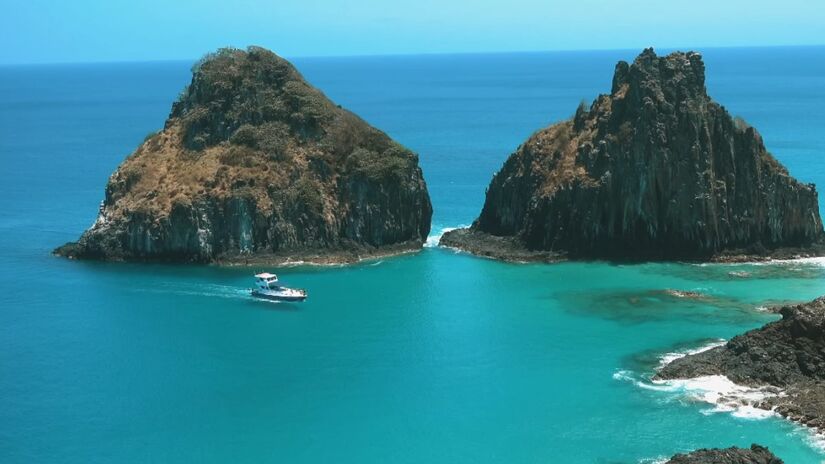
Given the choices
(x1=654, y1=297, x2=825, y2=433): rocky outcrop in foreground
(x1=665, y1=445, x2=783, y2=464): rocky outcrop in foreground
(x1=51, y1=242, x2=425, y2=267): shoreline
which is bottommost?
(x1=665, y1=445, x2=783, y2=464): rocky outcrop in foreground

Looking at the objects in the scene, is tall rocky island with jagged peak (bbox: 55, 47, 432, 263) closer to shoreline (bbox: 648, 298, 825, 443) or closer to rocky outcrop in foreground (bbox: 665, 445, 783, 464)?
shoreline (bbox: 648, 298, 825, 443)

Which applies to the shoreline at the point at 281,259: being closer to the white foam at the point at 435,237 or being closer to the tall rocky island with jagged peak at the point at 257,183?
the tall rocky island with jagged peak at the point at 257,183

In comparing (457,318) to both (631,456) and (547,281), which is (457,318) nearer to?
(547,281)

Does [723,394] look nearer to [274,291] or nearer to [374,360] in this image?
[374,360]

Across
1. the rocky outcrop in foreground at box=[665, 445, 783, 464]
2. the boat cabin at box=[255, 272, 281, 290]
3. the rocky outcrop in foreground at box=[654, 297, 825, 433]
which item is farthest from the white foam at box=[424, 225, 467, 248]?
the rocky outcrop in foreground at box=[665, 445, 783, 464]

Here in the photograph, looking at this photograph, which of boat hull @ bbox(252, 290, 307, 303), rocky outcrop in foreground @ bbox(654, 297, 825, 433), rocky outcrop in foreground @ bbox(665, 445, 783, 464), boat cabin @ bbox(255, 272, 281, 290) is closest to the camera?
rocky outcrop in foreground @ bbox(665, 445, 783, 464)

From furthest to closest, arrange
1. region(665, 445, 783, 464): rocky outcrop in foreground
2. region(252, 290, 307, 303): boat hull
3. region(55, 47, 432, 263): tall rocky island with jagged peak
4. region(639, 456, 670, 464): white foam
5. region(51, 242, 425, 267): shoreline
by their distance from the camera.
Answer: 1. region(55, 47, 432, 263): tall rocky island with jagged peak
2. region(51, 242, 425, 267): shoreline
3. region(252, 290, 307, 303): boat hull
4. region(639, 456, 670, 464): white foam
5. region(665, 445, 783, 464): rocky outcrop in foreground

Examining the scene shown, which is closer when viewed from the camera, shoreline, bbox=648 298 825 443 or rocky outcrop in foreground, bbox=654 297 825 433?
shoreline, bbox=648 298 825 443

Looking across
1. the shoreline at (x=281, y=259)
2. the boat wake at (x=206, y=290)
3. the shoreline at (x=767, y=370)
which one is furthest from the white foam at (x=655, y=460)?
the shoreline at (x=281, y=259)
